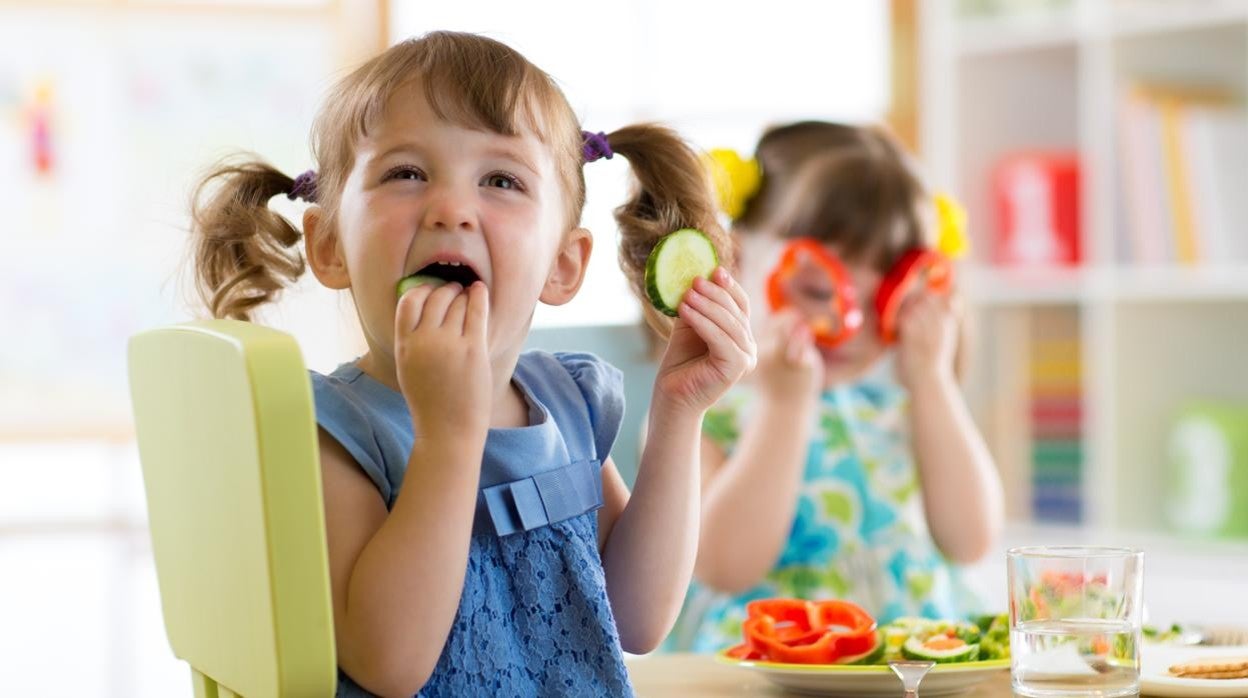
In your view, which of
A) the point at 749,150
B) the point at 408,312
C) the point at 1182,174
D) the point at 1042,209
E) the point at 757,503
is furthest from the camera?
the point at 1042,209

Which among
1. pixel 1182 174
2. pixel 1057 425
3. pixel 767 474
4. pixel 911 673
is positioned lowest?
pixel 1057 425

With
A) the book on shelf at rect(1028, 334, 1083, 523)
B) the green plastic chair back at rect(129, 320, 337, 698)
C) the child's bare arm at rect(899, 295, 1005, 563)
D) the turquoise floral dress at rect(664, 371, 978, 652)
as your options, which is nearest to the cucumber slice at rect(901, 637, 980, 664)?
the green plastic chair back at rect(129, 320, 337, 698)

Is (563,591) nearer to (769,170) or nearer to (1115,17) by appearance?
(769,170)

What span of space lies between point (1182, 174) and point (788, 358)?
1.35 meters

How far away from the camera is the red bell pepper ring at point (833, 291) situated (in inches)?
A: 74.7

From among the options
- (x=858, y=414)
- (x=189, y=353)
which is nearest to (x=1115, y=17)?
(x=858, y=414)

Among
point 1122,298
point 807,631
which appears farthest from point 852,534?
point 1122,298

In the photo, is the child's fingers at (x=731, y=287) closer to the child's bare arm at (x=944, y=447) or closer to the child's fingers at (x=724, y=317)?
the child's fingers at (x=724, y=317)

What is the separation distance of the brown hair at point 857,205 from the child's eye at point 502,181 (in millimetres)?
1007

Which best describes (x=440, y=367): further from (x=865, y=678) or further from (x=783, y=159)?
(x=783, y=159)

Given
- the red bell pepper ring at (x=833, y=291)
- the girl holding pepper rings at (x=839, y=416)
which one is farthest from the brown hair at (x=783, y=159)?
the red bell pepper ring at (x=833, y=291)

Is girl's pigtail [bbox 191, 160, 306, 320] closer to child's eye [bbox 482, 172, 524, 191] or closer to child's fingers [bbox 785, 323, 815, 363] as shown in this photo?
Result: child's eye [bbox 482, 172, 524, 191]

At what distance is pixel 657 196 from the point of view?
117 centimetres

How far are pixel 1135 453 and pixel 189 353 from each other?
2509 millimetres
